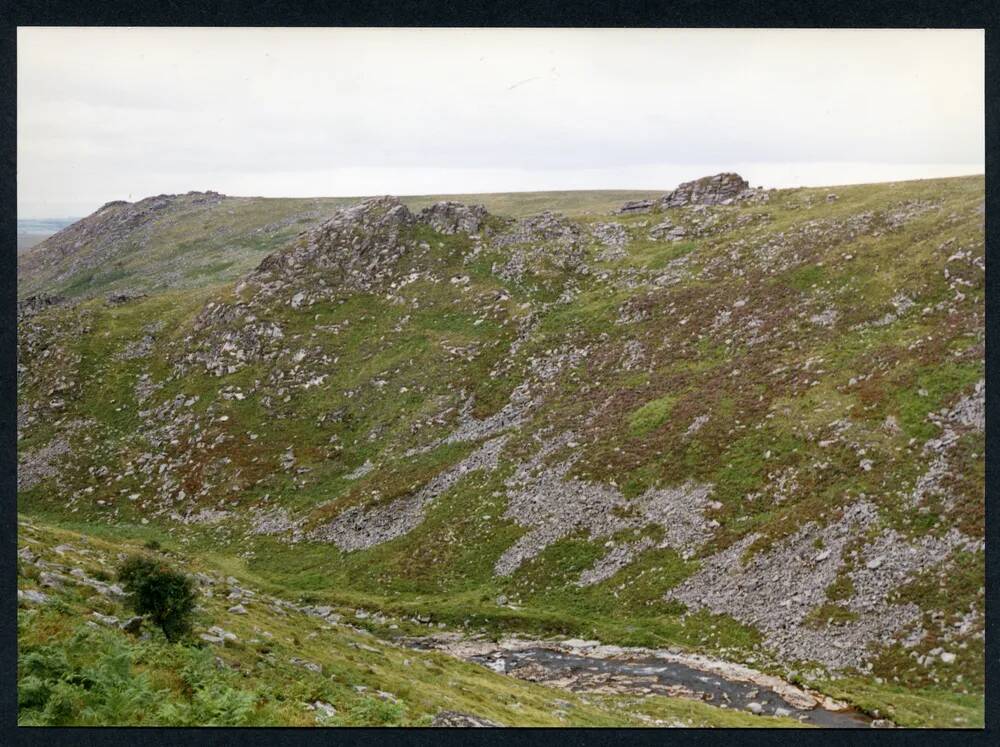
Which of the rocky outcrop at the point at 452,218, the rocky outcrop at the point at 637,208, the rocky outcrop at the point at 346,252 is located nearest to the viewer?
the rocky outcrop at the point at 346,252

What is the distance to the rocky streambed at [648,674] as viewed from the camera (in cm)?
1900

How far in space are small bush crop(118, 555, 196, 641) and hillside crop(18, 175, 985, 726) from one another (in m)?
2.11

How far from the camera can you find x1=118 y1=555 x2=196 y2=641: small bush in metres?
16.0

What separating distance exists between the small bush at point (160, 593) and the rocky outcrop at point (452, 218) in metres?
42.4

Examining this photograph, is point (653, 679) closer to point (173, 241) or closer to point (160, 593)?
point (160, 593)

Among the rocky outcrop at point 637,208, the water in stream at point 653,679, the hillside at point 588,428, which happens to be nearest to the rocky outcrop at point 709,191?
the hillside at point 588,428

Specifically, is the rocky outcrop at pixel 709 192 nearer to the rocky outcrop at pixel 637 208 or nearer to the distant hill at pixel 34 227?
the rocky outcrop at pixel 637 208

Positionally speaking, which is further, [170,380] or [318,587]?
[170,380]

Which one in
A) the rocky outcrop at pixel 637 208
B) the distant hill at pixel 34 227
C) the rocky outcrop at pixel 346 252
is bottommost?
the distant hill at pixel 34 227

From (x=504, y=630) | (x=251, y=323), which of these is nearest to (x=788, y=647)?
(x=504, y=630)

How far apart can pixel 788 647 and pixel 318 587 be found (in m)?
20.3

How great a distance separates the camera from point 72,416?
144 feet

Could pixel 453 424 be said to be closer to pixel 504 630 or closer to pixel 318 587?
pixel 318 587

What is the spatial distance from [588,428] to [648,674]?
14.8m
